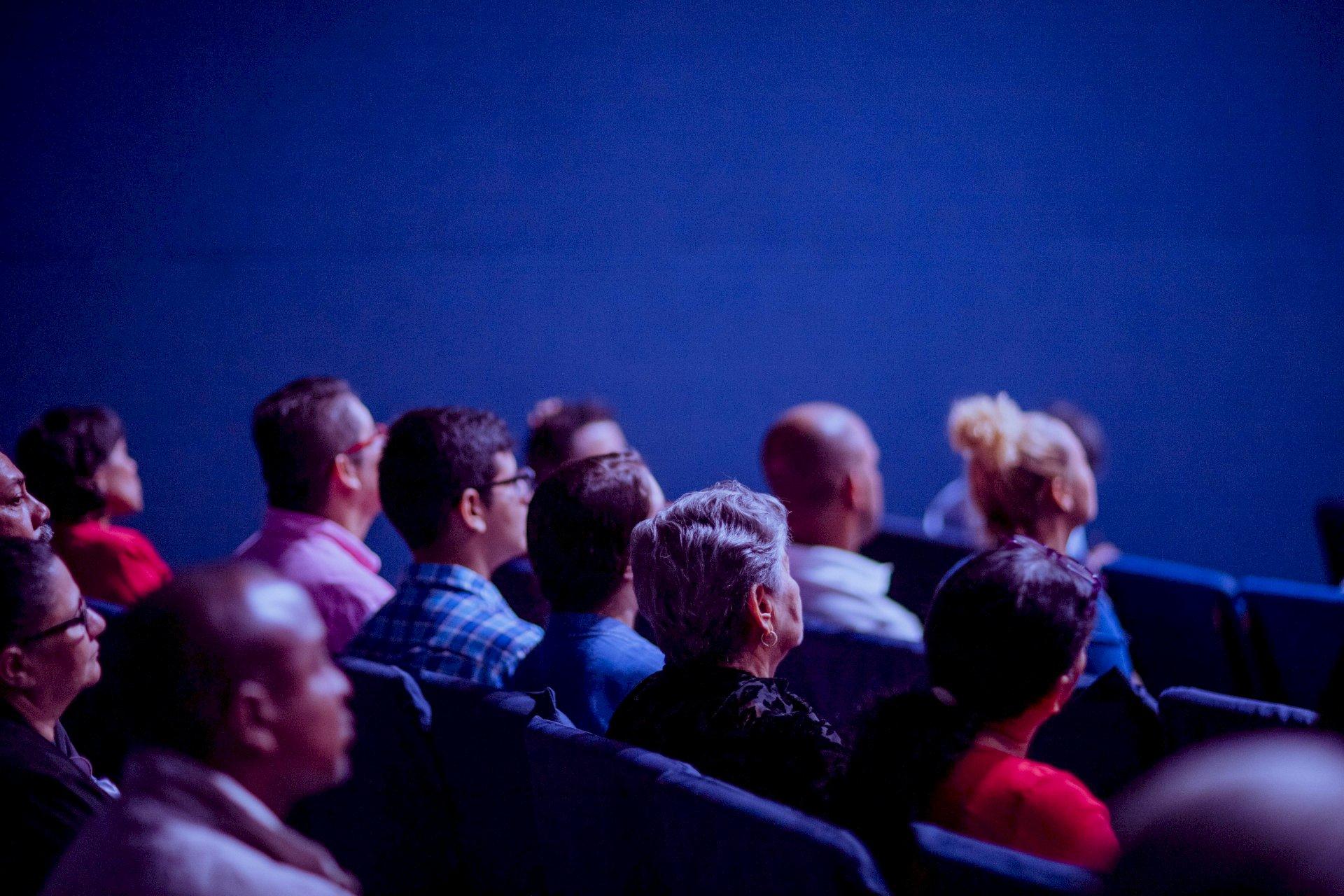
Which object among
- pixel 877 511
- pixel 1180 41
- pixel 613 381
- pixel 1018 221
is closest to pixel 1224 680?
pixel 877 511

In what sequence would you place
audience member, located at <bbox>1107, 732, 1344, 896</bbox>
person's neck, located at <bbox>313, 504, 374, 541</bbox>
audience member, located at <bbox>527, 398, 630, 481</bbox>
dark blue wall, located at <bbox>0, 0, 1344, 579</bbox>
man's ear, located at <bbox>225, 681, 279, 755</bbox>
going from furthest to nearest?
dark blue wall, located at <bbox>0, 0, 1344, 579</bbox> < audience member, located at <bbox>527, 398, 630, 481</bbox> < person's neck, located at <bbox>313, 504, 374, 541</bbox> < man's ear, located at <bbox>225, 681, 279, 755</bbox> < audience member, located at <bbox>1107, 732, 1344, 896</bbox>

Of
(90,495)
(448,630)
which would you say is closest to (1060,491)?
(448,630)

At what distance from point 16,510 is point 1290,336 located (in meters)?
6.59

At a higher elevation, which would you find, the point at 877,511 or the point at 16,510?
the point at 877,511

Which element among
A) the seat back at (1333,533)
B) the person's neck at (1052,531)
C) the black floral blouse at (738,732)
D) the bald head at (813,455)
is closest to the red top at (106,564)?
the bald head at (813,455)

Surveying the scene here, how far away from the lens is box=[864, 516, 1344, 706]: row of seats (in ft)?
10.5

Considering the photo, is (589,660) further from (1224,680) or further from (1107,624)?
(1224,680)

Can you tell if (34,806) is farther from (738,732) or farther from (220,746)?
(738,732)

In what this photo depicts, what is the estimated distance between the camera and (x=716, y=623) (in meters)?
1.98

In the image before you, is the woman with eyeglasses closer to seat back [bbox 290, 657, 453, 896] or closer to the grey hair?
seat back [bbox 290, 657, 453, 896]

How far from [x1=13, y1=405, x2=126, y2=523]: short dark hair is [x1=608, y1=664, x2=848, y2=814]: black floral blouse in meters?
2.21

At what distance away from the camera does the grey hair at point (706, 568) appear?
1.98 m

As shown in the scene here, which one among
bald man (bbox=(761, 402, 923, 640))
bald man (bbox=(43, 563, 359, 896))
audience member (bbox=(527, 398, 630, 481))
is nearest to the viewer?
bald man (bbox=(43, 563, 359, 896))

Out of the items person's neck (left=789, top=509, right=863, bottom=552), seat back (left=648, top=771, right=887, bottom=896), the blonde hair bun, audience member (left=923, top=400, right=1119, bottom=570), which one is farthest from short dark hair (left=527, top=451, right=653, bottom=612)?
audience member (left=923, top=400, right=1119, bottom=570)
